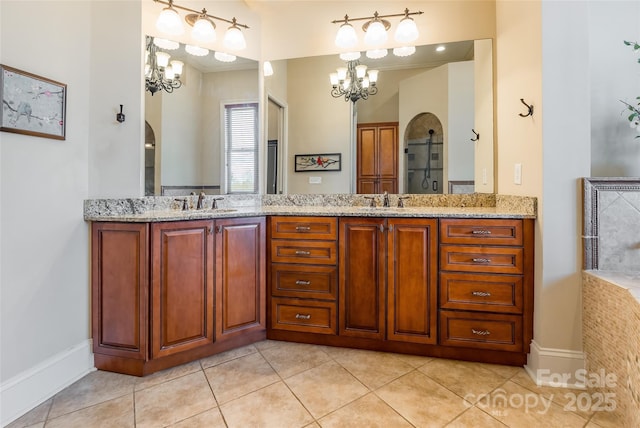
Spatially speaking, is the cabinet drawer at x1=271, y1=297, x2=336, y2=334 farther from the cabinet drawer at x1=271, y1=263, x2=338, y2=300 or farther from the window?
the window

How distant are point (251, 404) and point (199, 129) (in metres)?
1.95

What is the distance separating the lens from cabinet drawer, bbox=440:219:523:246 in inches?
75.2

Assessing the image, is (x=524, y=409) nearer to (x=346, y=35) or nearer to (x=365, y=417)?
(x=365, y=417)

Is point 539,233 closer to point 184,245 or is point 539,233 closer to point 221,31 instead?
point 184,245

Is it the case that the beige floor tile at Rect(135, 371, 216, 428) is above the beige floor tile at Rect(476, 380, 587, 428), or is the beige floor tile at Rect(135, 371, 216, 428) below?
below

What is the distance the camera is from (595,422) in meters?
1.47

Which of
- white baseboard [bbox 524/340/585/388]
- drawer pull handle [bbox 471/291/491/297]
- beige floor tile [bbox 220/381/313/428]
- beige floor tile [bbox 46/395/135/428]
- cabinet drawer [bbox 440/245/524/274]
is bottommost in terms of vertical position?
beige floor tile [bbox 46/395/135/428]

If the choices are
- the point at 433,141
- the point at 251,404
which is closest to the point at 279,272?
the point at 251,404

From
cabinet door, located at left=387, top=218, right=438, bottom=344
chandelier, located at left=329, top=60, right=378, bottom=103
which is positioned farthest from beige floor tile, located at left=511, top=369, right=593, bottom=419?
chandelier, located at left=329, top=60, right=378, bottom=103

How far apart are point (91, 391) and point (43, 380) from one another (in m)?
0.23

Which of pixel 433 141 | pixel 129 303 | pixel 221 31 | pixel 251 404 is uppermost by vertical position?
pixel 221 31

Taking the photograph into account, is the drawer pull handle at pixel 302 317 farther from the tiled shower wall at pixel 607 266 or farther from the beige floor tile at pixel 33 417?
the tiled shower wall at pixel 607 266

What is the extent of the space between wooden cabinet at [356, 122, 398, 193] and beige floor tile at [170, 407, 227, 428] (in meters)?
1.81

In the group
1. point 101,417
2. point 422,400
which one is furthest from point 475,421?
point 101,417
